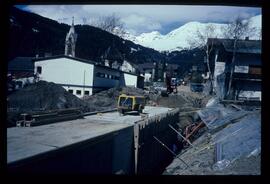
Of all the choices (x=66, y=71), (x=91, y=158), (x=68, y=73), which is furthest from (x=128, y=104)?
(x=66, y=71)

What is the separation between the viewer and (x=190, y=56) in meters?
65.3

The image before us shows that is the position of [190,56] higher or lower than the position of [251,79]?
higher

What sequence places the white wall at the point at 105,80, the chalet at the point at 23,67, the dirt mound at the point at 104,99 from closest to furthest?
the chalet at the point at 23,67 → the dirt mound at the point at 104,99 → the white wall at the point at 105,80

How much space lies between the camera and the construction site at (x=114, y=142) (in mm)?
6035

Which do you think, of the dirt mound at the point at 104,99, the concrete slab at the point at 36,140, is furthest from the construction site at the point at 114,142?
the dirt mound at the point at 104,99

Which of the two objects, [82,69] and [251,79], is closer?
[251,79]

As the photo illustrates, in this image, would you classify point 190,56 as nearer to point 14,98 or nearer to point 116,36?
point 116,36

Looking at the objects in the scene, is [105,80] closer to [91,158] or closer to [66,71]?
[66,71]

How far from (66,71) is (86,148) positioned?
1784 cm

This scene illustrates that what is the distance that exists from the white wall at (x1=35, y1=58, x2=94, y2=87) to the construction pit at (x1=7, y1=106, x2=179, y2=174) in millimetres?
11636

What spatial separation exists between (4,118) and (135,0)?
226cm

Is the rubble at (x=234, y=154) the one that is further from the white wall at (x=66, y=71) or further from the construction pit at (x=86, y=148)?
the white wall at (x=66, y=71)

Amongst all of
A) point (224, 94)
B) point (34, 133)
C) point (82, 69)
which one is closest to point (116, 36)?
point (82, 69)

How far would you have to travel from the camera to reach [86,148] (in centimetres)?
743
